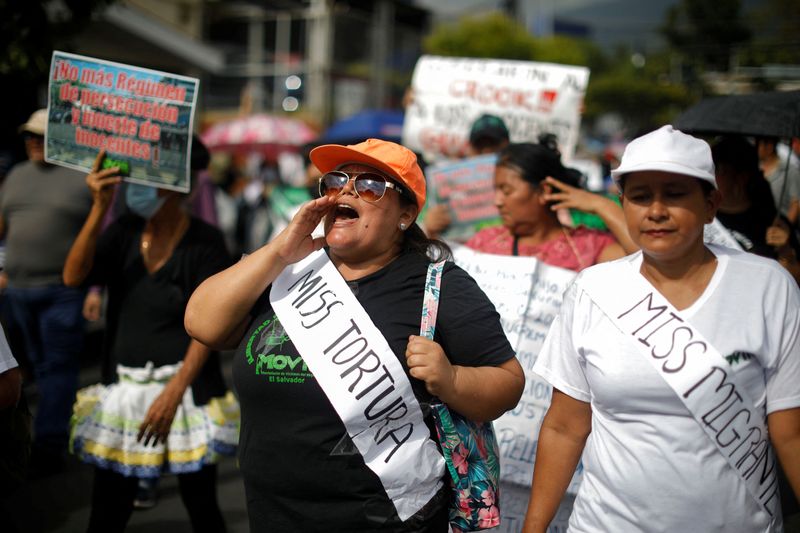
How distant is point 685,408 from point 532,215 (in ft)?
5.72

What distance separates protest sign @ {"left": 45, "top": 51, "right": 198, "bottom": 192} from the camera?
3.74 metres

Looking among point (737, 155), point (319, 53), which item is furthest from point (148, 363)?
point (319, 53)

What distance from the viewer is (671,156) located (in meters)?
2.29

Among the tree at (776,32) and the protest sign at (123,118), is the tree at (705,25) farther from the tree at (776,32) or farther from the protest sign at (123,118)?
the protest sign at (123,118)

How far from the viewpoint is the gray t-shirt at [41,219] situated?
18.7 feet

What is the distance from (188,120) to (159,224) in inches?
20.8

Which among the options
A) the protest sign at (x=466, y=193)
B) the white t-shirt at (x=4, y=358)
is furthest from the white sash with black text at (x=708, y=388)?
the protest sign at (x=466, y=193)

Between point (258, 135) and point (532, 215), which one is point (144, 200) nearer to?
point (532, 215)

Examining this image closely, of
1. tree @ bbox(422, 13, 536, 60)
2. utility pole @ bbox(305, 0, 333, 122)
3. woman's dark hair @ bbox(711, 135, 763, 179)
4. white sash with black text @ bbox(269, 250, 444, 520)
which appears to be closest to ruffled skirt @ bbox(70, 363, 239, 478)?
white sash with black text @ bbox(269, 250, 444, 520)

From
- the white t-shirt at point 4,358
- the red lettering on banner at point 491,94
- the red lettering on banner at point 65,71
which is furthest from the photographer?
the red lettering on banner at point 491,94

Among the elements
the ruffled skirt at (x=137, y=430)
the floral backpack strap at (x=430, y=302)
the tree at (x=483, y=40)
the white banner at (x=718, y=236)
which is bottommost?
the ruffled skirt at (x=137, y=430)

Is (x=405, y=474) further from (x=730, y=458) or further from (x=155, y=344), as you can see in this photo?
(x=155, y=344)

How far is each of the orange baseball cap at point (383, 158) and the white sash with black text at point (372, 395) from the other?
393 mm

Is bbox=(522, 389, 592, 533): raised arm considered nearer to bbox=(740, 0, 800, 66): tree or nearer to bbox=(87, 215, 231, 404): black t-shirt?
bbox=(87, 215, 231, 404): black t-shirt
